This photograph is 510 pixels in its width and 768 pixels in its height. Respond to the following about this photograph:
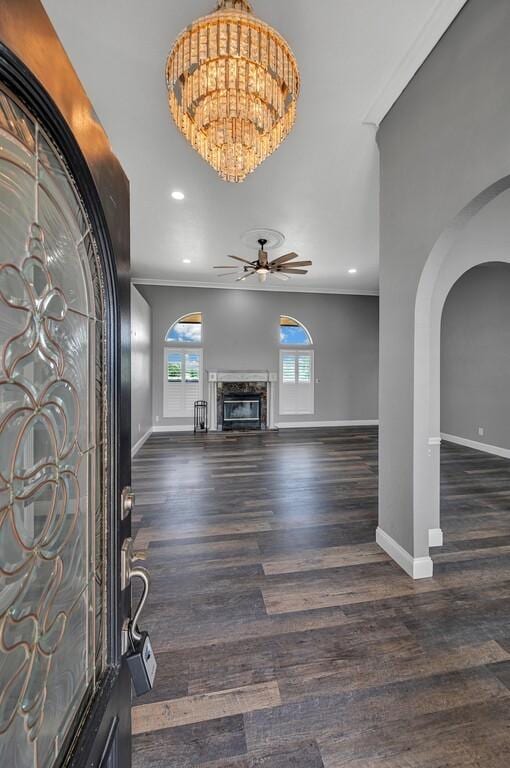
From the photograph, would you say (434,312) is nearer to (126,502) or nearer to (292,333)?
(126,502)

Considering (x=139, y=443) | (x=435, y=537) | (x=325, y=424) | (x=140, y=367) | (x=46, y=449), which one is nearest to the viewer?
(x=46, y=449)

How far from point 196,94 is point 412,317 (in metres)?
1.61

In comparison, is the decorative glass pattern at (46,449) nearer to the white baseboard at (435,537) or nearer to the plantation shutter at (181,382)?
the white baseboard at (435,537)

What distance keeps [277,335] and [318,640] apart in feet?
20.7

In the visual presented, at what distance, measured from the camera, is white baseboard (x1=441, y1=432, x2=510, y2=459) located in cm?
482

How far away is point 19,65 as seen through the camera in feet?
1.38

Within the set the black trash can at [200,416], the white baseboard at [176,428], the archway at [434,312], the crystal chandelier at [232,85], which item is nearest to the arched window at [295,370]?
the black trash can at [200,416]

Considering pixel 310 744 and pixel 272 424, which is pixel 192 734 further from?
pixel 272 424

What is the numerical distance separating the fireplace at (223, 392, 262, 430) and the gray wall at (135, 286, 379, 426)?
1.98 feet

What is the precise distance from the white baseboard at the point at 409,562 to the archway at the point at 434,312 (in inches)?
2.1

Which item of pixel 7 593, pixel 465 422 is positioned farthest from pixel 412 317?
pixel 465 422

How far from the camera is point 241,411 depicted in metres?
7.31

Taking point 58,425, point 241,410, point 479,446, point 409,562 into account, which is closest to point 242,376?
point 241,410

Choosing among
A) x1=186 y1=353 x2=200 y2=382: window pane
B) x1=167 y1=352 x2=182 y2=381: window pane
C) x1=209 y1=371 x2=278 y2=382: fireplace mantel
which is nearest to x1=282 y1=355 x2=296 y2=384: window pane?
x1=209 y1=371 x2=278 y2=382: fireplace mantel
